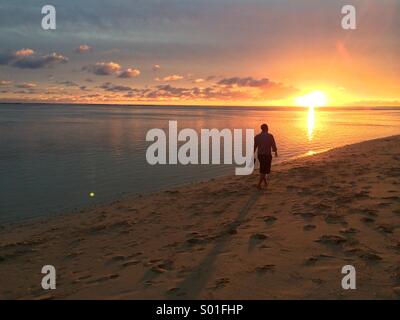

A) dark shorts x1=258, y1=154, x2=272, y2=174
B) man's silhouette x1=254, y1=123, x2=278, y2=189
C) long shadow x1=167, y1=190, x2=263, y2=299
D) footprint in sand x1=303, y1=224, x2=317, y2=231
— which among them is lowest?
long shadow x1=167, y1=190, x2=263, y2=299

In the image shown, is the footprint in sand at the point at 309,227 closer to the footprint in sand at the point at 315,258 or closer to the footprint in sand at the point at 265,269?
the footprint in sand at the point at 315,258

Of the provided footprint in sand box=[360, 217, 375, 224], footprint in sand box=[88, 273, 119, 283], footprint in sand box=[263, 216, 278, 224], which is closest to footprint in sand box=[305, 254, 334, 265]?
footprint in sand box=[360, 217, 375, 224]

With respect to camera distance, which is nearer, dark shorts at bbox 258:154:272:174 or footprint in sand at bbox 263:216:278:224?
footprint in sand at bbox 263:216:278:224

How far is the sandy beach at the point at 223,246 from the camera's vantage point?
605 cm

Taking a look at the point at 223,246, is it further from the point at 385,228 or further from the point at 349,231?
the point at 385,228

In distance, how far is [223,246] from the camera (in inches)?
311

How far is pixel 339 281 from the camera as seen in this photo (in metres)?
5.89

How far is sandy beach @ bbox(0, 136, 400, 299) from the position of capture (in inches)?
238

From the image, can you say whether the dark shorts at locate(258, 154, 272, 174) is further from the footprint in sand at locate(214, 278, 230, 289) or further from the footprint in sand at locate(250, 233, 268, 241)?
the footprint in sand at locate(214, 278, 230, 289)

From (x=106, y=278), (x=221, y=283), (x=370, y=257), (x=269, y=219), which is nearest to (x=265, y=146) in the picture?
(x=269, y=219)

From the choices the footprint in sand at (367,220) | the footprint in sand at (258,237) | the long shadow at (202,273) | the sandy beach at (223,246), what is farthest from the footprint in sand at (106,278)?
the footprint in sand at (367,220)

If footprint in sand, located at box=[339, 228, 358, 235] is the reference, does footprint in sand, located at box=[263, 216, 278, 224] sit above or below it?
below

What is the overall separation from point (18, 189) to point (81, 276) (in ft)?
37.6
